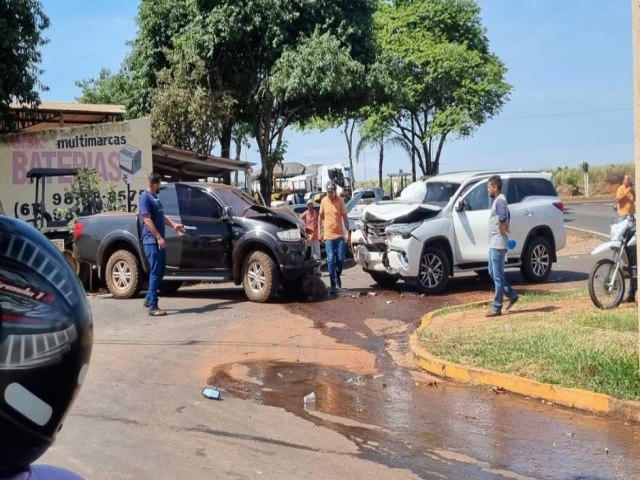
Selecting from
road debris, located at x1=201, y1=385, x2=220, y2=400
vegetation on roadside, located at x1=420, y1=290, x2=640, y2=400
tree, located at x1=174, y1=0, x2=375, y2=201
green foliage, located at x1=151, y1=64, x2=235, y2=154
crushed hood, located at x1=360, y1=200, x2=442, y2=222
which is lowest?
road debris, located at x1=201, y1=385, x2=220, y2=400

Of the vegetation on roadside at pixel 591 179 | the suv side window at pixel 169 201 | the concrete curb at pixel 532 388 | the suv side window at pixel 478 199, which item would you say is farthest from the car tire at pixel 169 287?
the vegetation on roadside at pixel 591 179

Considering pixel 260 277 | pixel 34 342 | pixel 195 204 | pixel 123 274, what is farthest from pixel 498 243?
pixel 34 342

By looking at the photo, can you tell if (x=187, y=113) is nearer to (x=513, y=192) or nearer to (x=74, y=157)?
(x=74, y=157)

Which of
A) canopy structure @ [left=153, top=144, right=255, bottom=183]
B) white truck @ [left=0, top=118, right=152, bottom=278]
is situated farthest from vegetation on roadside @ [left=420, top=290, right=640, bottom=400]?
canopy structure @ [left=153, top=144, right=255, bottom=183]

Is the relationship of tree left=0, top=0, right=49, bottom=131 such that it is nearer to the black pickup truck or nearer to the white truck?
the white truck

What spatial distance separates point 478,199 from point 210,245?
476 centimetres

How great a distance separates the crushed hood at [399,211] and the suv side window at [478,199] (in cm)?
58

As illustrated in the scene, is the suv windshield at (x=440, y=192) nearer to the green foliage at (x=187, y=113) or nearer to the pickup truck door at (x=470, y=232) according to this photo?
the pickup truck door at (x=470, y=232)

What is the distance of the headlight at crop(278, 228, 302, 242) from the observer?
42.8 ft

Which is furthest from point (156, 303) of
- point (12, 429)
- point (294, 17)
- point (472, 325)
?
point (294, 17)

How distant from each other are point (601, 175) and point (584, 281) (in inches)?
2314

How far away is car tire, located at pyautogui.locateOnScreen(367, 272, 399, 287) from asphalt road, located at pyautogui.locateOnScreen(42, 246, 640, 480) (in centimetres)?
399

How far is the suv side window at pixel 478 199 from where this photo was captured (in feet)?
47.8

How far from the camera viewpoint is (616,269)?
1134cm
